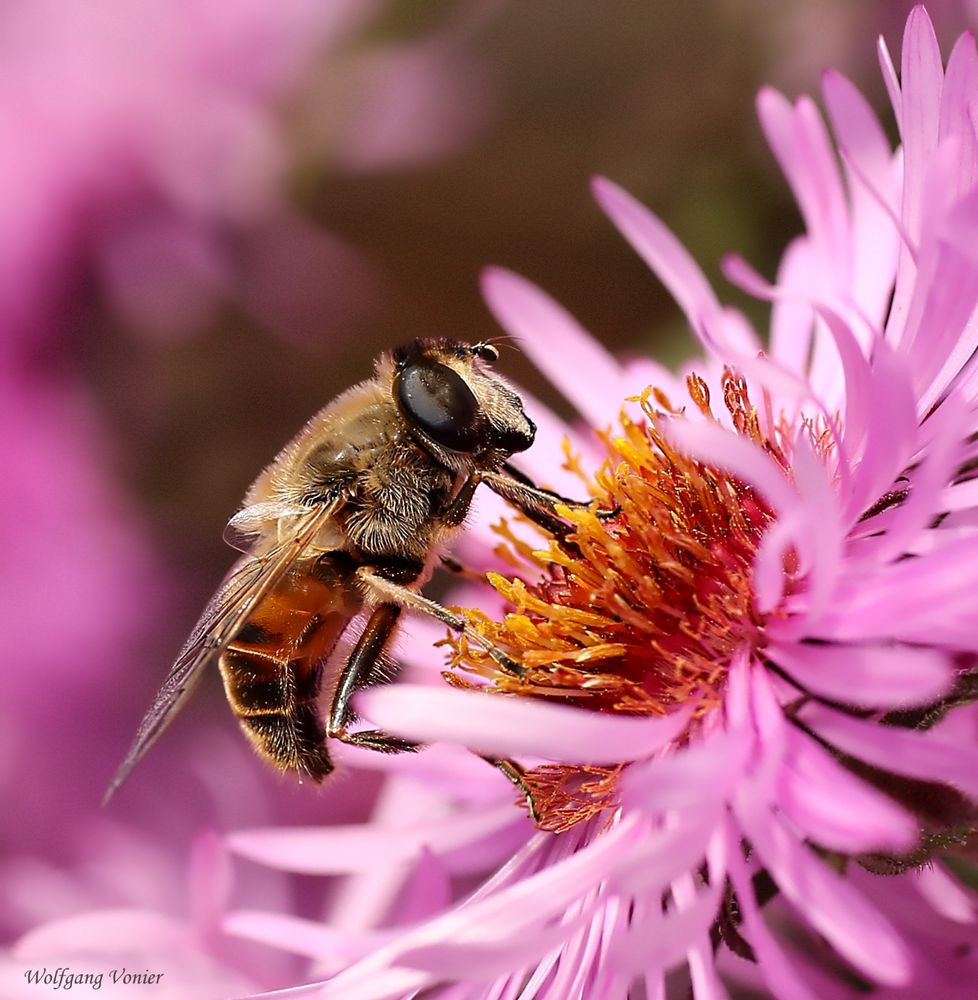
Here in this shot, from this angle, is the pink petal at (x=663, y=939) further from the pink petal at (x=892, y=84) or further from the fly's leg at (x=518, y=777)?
the pink petal at (x=892, y=84)

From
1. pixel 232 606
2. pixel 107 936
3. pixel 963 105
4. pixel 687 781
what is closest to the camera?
pixel 687 781

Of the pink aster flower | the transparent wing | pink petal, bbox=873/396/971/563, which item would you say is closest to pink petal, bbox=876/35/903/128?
the pink aster flower

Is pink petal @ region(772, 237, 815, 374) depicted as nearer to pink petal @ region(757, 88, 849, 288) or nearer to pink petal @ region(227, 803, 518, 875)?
pink petal @ region(757, 88, 849, 288)

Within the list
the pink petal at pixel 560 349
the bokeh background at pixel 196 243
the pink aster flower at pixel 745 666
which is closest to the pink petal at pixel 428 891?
the pink aster flower at pixel 745 666

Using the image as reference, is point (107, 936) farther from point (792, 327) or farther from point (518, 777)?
point (792, 327)

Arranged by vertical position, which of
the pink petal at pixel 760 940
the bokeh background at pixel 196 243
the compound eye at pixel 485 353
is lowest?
the pink petal at pixel 760 940

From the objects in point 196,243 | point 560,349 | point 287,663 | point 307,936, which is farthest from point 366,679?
point 196,243
